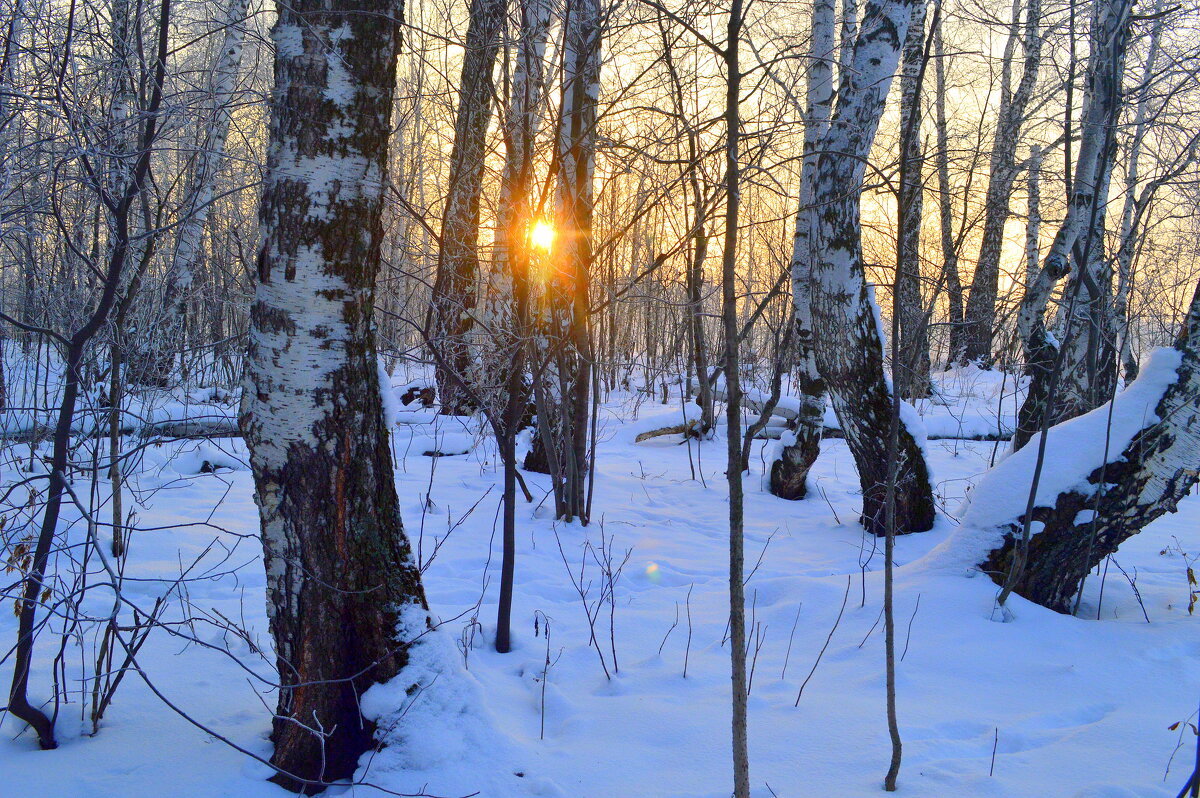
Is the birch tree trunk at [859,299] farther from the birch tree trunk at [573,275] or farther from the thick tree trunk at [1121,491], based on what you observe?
the birch tree trunk at [573,275]

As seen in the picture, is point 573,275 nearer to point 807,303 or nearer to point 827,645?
point 807,303

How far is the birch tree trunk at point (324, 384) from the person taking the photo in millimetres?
1817

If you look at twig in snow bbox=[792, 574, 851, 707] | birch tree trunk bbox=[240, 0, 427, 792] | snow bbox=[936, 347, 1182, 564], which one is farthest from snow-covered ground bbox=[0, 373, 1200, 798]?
snow bbox=[936, 347, 1182, 564]

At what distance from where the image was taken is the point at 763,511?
5457mm

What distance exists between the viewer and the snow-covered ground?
6.23ft

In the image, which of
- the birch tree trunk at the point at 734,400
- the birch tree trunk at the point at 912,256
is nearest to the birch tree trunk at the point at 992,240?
the birch tree trunk at the point at 912,256

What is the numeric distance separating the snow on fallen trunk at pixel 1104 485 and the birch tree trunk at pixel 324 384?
8.10 ft

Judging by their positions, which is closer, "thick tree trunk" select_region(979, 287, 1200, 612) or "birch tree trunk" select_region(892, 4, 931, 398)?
"thick tree trunk" select_region(979, 287, 1200, 612)

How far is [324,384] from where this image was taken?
6.07ft

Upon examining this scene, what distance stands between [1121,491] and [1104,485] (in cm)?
7

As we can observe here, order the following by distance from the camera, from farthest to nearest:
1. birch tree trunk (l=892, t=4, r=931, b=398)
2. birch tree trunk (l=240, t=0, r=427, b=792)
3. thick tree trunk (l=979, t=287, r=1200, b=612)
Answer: birch tree trunk (l=892, t=4, r=931, b=398) < thick tree trunk (l=979, t=287, r=1200, b=612) < birch tree trunk (l=240, t=0, r=427, b=792)

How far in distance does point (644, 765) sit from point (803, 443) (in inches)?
152

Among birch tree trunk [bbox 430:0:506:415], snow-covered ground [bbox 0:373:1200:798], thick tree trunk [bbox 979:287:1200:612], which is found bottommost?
snow-covered ground [bbox 0:373:1200:798]

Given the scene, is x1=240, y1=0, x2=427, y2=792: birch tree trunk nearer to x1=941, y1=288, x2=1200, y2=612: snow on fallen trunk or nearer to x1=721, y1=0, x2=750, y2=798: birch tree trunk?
x1=721, y1=0, x2=750, y2=798: birch tree trunk
